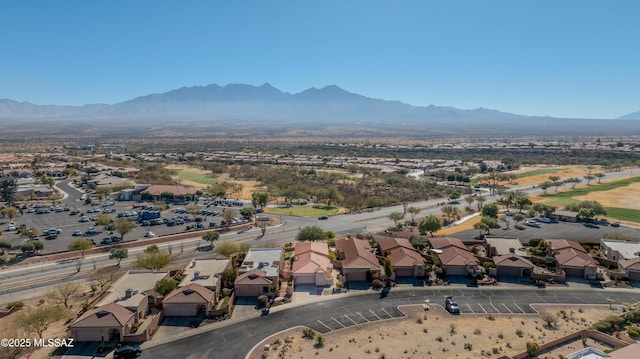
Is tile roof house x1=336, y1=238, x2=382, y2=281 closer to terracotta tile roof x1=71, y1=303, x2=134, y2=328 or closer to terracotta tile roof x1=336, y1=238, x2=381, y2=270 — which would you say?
terracotta tile roof x1=336, y1=238, x2=381, y2=270

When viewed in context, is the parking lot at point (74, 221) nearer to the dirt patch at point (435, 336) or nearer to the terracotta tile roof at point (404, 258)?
the terracotta tile roof at point (404, 258)

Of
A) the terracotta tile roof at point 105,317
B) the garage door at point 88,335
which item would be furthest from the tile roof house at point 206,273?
the garage door at point 88,335

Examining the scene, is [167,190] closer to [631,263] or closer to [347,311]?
[347,311]

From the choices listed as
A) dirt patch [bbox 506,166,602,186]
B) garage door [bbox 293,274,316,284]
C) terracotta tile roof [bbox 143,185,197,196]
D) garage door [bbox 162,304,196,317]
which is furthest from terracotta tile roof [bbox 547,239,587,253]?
terracotta tile roof [bbox 143,185,197,196]

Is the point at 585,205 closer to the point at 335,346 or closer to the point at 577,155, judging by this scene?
the point at 335,346

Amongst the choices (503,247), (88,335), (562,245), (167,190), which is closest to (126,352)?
(88,335)

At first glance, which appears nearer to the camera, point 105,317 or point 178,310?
point 105,317
